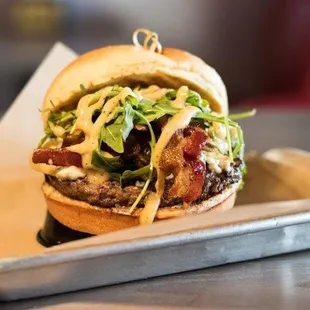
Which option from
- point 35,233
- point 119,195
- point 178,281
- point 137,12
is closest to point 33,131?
point 35,233

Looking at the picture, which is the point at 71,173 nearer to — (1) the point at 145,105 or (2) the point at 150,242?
(1) the point at 145,105

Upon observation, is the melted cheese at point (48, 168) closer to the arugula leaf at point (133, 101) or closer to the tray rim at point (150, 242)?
the arugula leaf at point (133, 101)

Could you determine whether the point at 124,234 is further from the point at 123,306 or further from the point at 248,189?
the point at 248,189

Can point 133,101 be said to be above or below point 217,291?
above

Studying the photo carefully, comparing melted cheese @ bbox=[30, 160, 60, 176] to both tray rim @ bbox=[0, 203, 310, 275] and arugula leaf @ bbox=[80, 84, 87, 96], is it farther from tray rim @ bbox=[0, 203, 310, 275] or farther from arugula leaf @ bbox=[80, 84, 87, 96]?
tray rim @ bbox=[0, 203, 310, 275]

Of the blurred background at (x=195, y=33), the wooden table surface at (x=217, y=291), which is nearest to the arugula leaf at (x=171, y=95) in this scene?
the wooden table surface at (x=217, y=291)

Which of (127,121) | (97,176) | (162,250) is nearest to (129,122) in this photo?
(127,121)

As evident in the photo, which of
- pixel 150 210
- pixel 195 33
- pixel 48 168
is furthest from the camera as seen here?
pixel 195 33

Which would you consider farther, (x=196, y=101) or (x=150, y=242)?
(x=196, y=101)
